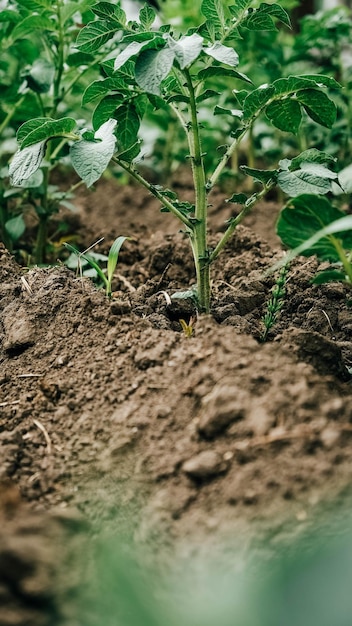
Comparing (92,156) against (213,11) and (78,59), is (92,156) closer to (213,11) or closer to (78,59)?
(213,11)

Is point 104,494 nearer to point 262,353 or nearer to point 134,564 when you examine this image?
point 134,564

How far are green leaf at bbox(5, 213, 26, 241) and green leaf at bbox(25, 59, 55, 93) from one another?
33 centimetres

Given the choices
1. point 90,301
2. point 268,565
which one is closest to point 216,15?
point 90,301

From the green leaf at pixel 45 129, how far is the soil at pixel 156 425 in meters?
0.27

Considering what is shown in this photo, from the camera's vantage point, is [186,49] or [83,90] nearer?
[186,49]

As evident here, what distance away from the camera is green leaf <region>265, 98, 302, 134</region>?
116 centimetres

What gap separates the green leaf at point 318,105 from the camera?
114cm

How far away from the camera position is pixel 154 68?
0.95 meters

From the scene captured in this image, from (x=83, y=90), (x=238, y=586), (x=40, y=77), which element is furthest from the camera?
(x=83, y=90)

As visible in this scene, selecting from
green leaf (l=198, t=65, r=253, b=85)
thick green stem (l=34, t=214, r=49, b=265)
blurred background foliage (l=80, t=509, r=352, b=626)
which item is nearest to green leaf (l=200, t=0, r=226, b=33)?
green leaf (l=198, t=65, r=253, b=85)

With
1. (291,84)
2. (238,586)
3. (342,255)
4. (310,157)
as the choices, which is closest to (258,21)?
(291,84)

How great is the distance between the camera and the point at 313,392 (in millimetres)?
854

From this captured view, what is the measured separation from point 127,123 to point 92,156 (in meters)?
0.23

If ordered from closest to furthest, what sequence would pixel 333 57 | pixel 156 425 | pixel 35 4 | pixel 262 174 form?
pixel 156 425 → pixel 262 174 → pixel 35 4 → pixel 333 57
